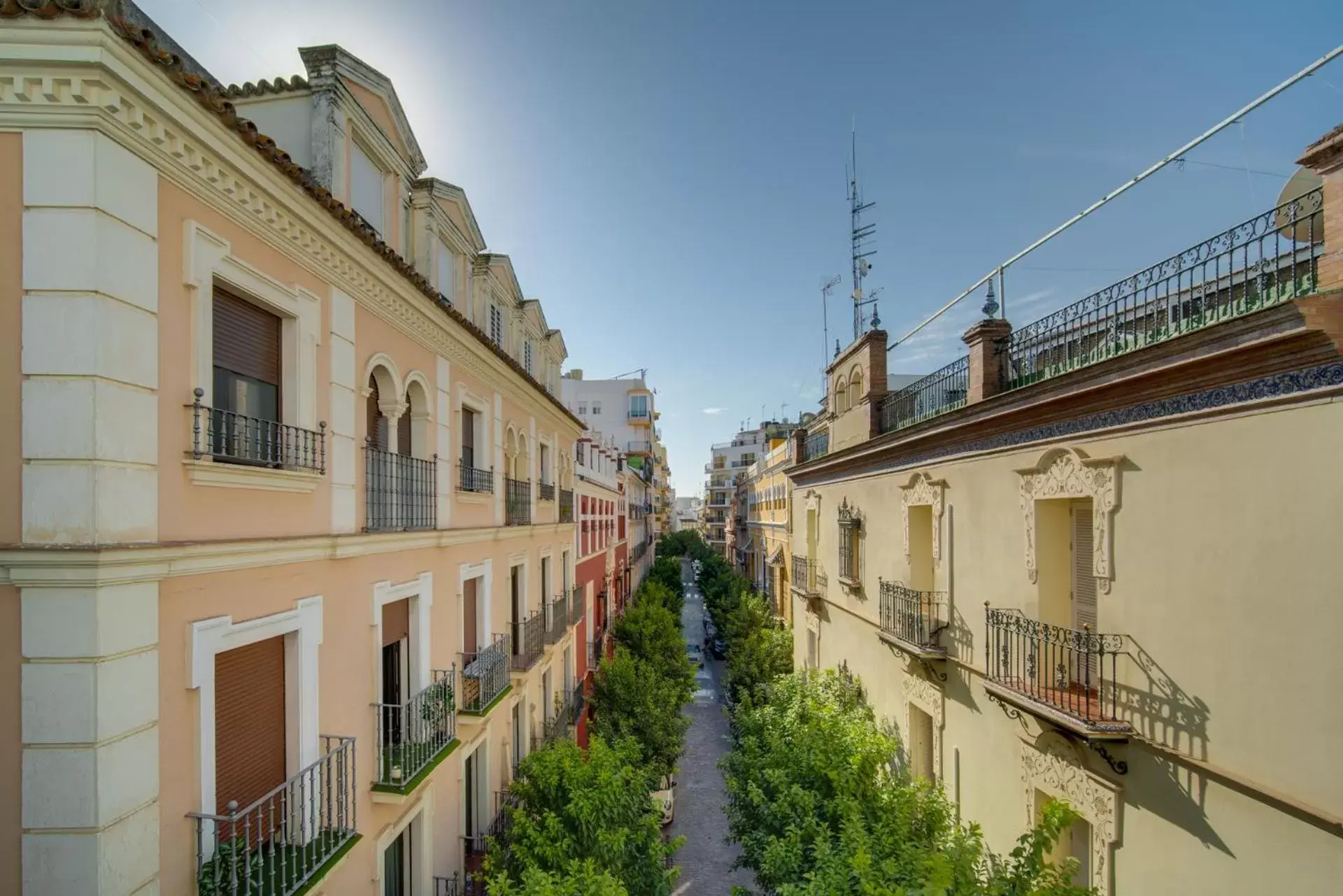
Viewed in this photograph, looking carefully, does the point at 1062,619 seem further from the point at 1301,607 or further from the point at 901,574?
the point at 901,574

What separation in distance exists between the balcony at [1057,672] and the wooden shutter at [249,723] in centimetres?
738

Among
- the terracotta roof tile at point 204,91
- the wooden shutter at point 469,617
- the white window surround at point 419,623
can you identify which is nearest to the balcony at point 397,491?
the white window surround at point 419,623

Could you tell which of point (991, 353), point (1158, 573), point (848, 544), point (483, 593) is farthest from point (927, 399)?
point (483, 593)

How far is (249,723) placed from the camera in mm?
5418

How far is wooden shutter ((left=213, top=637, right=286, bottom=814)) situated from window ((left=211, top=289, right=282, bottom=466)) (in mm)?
1664

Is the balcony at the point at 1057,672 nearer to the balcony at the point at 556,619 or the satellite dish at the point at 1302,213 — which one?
the satellite dish at the point at 1302,213

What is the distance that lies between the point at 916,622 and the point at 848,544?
403 centimetres

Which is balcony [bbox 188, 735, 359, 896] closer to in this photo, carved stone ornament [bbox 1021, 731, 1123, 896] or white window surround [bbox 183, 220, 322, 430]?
white window surround [bbox 183, 220, 322, 430]

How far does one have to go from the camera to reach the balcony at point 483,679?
935 centimetres

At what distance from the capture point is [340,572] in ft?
21.5

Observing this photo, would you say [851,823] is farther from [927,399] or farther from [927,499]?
[927,399]

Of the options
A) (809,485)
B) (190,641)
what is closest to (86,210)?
(190,641)

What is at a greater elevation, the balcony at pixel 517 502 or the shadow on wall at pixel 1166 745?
the balcony at pixel 517 502

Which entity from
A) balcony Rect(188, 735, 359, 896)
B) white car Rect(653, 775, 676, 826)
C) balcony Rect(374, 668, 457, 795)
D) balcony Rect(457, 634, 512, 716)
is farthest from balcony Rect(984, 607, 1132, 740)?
white car Rect(653, 775, 676, 826)
